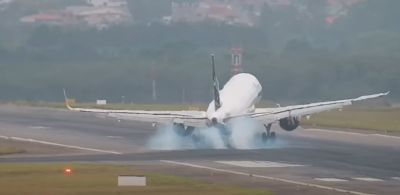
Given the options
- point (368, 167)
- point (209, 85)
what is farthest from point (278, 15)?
point (368, 167)

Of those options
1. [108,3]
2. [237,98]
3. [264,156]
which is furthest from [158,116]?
[108,3]

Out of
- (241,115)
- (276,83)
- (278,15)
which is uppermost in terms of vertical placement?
(278,15)

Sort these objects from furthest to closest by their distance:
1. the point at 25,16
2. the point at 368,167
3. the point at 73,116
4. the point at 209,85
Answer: the point at 25,16, the point at 209,85, the point at 73,116, the point at 368,167

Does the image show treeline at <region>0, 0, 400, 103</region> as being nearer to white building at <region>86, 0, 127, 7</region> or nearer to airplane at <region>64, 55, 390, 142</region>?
white building at <region>86, 0, 127, 7</region>

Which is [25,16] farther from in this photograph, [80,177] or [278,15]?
[80,177]

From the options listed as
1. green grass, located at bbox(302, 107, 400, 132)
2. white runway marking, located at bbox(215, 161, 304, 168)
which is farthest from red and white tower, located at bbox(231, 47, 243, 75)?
white runway marking, located at bbox(215, 161, 304, 168)

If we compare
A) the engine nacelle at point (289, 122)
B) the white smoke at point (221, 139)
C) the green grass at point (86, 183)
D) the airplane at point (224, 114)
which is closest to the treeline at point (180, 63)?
the engine nacelle at point (289, 122)

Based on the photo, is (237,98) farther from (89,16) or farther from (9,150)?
(89,16)
